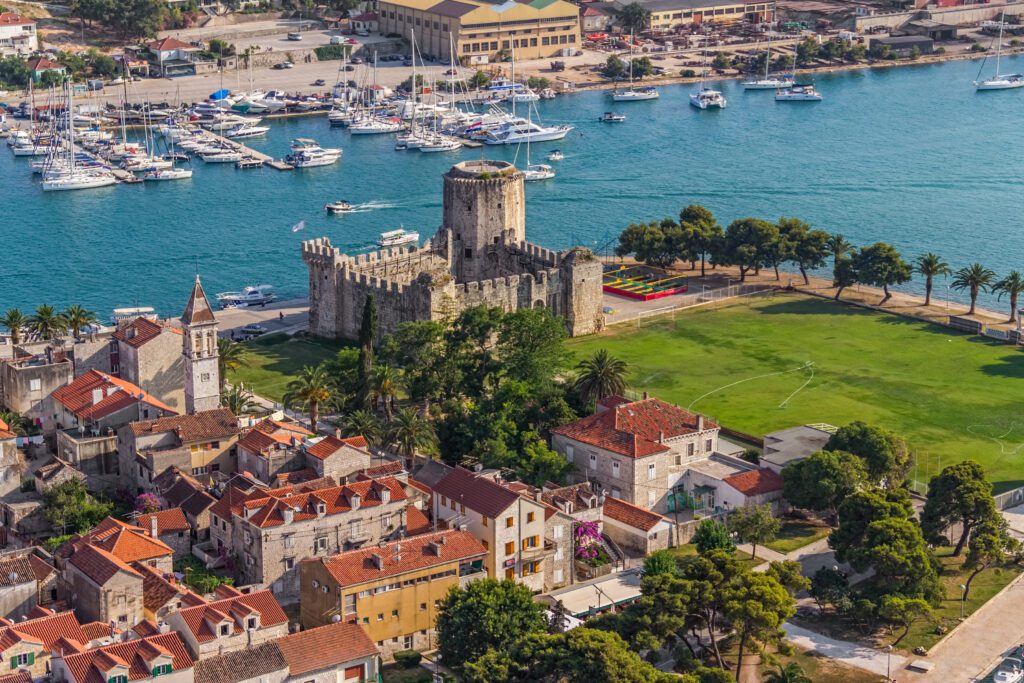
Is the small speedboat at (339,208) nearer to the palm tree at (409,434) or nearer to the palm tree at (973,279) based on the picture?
the palm tree at (973,279)

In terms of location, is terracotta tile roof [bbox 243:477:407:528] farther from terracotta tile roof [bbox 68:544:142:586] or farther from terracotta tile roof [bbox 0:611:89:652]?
terracotta tile roof [bbox 0:611:89:652]

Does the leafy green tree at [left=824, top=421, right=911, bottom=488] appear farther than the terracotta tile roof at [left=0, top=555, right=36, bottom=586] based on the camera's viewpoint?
Yes

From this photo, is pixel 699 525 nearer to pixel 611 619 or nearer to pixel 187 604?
pixel 611 619

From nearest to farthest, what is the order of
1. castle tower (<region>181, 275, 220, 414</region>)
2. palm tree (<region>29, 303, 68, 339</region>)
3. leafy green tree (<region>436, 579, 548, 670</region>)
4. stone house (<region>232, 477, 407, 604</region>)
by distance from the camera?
leafy green tree (<region>436, 579, 548, 670</region>) < stone house (<region>232, 477, 407, 604</region>) < castle tower (<region>181, 275, 220, 414</region>) < palm tree (<region>29, 303, 68, 339</region>)

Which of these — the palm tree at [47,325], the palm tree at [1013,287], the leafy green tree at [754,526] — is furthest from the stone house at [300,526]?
the palm tree at [1013,287]

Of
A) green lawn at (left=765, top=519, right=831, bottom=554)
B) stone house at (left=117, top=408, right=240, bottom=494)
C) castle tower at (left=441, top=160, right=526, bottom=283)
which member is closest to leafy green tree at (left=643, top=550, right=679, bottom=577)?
green lawn at (left=765, top=519, right=831, bottom=554)

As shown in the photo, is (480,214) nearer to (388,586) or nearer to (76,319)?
(76,319)
